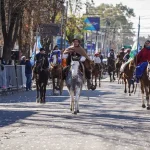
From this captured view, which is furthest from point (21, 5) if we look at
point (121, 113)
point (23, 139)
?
point (23, 139)

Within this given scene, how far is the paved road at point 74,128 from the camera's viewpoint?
14.3 m

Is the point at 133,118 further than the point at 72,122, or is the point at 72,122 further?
the point at 133,118

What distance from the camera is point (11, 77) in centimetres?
4041

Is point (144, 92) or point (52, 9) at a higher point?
point (52, 9)

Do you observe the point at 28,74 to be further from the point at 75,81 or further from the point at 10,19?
the point at 75,81

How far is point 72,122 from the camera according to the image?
1916cm

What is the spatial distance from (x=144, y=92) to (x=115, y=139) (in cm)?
1157

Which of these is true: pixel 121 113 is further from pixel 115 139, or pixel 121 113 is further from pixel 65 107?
pixel 115 139

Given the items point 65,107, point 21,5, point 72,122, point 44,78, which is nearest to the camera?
point 72,122

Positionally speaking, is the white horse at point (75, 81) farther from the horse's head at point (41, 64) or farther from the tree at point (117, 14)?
the tree at point (117, 14)

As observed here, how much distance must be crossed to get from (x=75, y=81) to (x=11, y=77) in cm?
1803

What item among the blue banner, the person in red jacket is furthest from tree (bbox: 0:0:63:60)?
the blue banner

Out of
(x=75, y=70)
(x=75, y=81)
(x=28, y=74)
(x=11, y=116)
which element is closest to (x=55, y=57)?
(x=28, y=74)

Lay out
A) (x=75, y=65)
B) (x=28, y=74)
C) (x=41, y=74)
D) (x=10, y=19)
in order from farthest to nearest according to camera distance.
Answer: (x=10, y=19) → (x=28, y=74) → (x=41, y=74) → (x=75, y=65)
